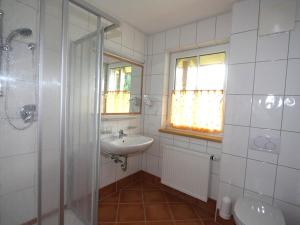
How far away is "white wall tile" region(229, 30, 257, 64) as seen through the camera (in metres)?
1.41

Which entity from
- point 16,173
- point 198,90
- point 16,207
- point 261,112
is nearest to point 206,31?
point 198,90

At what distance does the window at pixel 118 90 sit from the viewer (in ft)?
6.31

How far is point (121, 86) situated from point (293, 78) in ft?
5.49

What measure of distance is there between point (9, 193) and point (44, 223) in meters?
0.45

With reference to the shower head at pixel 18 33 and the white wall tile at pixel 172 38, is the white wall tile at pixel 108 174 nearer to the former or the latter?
the shower head at pixel 18 33

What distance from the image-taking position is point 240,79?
4.84ft

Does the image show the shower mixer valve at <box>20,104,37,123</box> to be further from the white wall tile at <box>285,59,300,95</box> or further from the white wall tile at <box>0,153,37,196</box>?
the white wall tile at <box>285,59,300,95</box>

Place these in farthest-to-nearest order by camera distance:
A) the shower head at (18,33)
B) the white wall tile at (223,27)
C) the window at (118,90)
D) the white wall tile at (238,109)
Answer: the window at (118,90)
the white wall tile at (223,27)
the white wall tile at (238,109)
the shower head at (18,33)

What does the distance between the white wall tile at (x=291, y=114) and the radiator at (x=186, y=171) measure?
76 cm

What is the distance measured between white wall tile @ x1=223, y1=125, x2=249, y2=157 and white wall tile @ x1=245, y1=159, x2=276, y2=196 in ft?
0.37

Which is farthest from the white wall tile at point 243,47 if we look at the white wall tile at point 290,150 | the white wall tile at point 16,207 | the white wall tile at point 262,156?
the white wall tile at point 16,207

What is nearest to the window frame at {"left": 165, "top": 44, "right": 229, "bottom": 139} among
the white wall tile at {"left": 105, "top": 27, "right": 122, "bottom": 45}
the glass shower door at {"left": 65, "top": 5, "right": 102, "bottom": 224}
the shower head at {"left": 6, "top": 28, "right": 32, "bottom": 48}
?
the white wall tile at {"left": 105, "top": 27, "right": 122, "bottom": 45}

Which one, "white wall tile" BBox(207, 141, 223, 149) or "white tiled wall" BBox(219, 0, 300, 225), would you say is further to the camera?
"white wall tile" BBox(207, 141, 223, 149)

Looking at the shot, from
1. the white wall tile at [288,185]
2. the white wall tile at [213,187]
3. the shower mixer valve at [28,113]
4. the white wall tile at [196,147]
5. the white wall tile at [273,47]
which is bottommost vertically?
the white wall tile at [213,187]
